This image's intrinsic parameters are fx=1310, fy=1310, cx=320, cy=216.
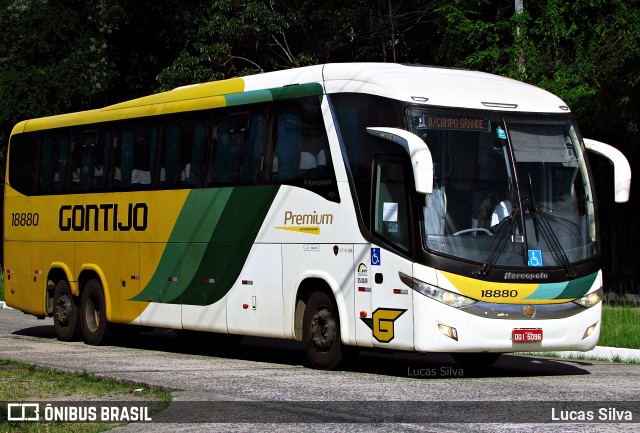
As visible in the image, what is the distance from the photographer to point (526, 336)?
14719 mm

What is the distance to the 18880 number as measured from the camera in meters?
23.1

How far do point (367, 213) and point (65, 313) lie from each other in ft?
27.7

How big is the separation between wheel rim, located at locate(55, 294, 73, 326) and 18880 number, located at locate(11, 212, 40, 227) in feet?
5.28

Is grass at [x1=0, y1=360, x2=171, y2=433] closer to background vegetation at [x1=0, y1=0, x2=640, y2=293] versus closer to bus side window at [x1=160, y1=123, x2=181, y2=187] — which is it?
bus side window at [x1=160, y1=123, x2=181, y2=187]

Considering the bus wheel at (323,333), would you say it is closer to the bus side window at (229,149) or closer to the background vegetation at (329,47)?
the bus side window at (229,149)

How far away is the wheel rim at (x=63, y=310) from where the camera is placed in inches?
870

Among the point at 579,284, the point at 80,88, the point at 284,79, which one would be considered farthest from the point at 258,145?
the point at 80,88

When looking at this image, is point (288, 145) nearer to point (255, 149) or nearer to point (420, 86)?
point (255, 149)

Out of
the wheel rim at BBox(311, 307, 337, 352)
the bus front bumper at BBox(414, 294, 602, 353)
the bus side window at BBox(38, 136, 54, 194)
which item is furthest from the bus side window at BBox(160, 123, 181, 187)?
the bus front bumper at BBox(414, 294, 602, 353)

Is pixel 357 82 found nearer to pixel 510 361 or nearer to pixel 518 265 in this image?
pixel 518 265

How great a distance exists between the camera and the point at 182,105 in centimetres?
1952

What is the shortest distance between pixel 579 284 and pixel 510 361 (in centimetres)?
301
